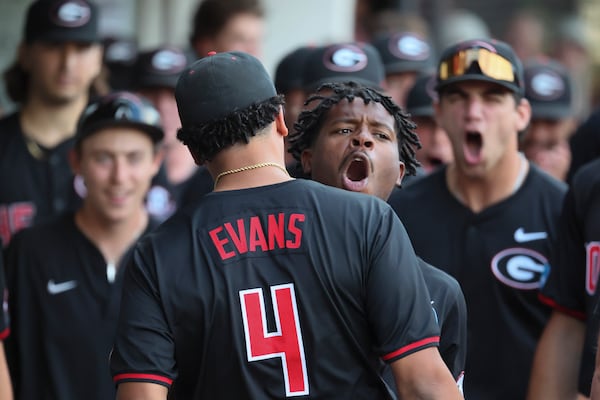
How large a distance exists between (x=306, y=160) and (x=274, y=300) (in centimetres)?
84

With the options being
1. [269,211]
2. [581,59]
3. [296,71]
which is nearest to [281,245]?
[269,211]

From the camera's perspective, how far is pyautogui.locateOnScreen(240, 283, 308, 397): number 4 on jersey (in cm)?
371

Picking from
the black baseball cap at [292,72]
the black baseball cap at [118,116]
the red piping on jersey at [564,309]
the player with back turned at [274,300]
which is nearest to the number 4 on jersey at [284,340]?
the player with back turned at [274,300]

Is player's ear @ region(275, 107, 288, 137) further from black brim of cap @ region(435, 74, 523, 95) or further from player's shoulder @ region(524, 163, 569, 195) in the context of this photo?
player's shoulder @ region(524, 163, 569, 195)

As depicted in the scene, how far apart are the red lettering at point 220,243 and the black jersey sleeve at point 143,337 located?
0.20 metres

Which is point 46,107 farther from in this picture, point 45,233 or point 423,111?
point 423,111

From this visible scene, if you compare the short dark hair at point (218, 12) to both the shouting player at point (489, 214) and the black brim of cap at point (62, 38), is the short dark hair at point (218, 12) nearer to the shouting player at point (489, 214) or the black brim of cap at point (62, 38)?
the black brim of cap at point (62, 38)

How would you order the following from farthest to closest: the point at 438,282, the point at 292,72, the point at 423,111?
the point at 423,111, the point at 292,72, the point at 438,282

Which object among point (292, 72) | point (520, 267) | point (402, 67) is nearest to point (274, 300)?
point (520, 267)

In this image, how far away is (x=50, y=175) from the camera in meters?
7.35

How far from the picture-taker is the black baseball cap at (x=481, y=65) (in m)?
5.70

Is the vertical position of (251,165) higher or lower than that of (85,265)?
higher

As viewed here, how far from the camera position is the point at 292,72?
7.11m

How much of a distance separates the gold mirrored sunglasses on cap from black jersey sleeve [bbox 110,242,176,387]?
7.91 ft
